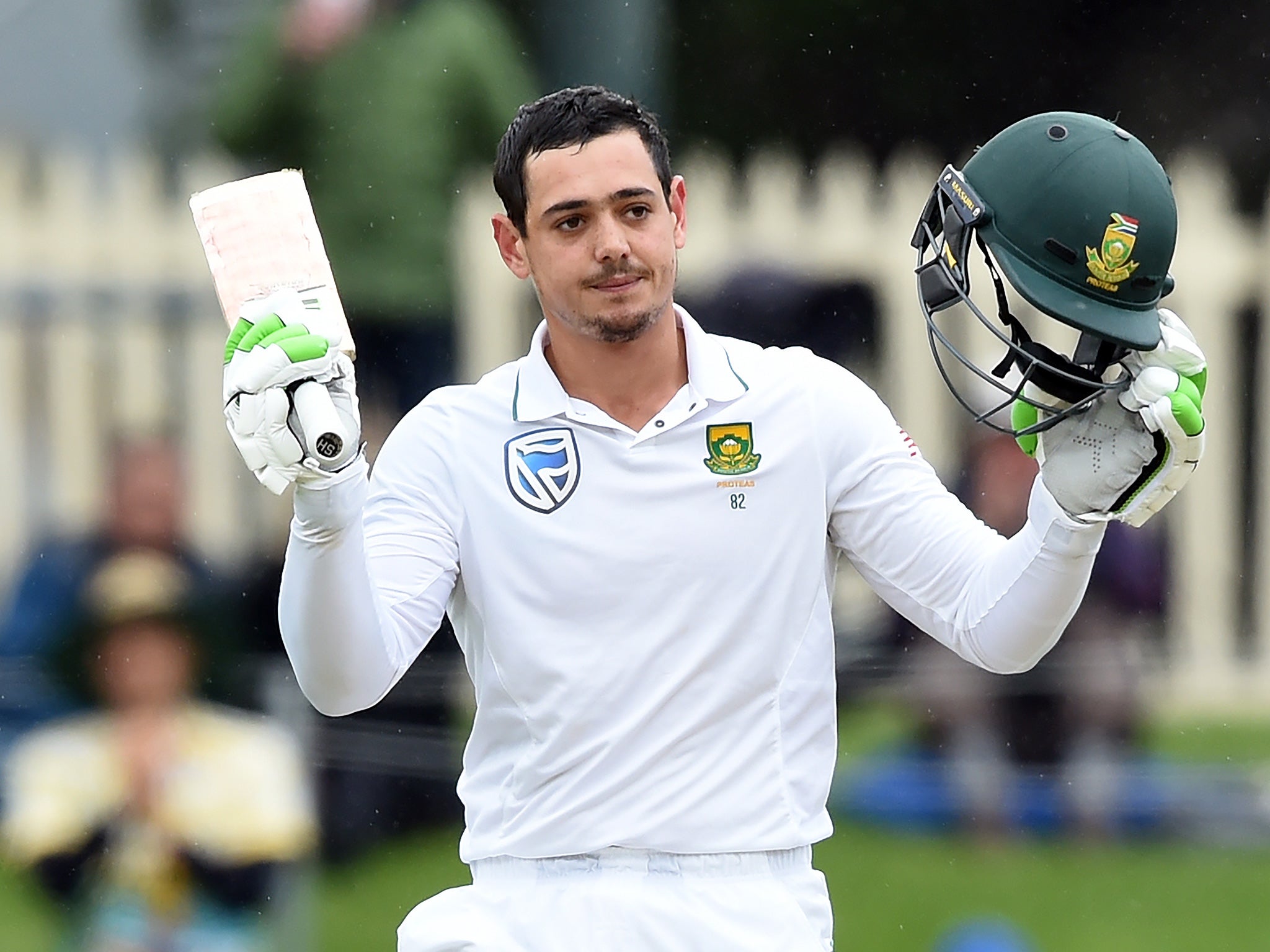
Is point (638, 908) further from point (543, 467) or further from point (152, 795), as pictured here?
point (152, 795)

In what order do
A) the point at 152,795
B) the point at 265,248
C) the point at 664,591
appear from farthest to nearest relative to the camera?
the point at 152,795, the point at 664,591, the point at 265,248

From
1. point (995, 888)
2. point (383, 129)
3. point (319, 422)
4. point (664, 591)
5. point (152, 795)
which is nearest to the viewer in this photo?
point (319, 422)

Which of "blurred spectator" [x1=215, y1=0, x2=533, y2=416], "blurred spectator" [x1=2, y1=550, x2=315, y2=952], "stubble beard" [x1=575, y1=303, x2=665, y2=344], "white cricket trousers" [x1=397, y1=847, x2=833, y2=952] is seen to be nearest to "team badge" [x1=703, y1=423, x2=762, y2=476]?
"stubble beard" [x1=575, y1=303, x2=665, y2=344]

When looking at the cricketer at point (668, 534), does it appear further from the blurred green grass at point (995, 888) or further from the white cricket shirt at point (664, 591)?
the blurred green grass at point (995, 888)

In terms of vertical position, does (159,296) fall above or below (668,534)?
above

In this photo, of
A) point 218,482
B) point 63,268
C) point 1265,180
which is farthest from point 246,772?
point 1265,180

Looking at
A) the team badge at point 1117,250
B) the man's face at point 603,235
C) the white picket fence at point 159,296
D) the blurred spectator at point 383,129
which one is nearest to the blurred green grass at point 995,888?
the white picket fence at point 159,296

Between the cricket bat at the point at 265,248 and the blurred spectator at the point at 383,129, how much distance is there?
1774 mm

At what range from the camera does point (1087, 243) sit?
2.15 metres

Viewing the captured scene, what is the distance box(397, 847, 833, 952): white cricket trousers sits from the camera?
7.57 ft

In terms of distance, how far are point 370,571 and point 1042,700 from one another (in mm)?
2325

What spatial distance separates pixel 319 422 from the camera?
2.08m

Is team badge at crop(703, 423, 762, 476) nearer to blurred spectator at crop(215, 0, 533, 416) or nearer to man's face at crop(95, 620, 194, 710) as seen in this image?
blurred spectator at crop(215, 0, 533, 416)

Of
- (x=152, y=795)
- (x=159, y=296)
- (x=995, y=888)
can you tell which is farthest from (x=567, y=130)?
(x=995, y=888)
